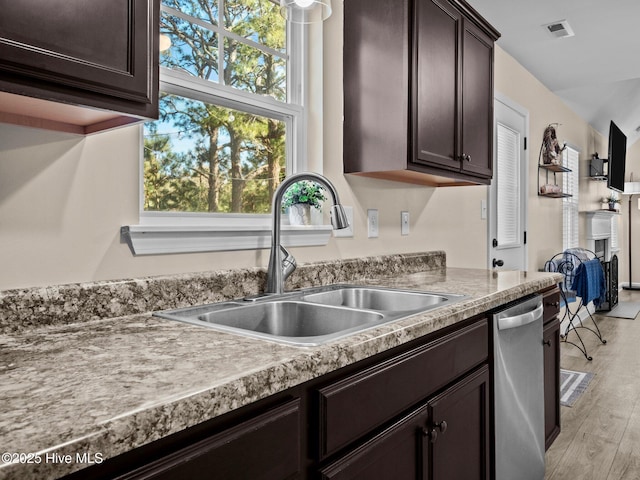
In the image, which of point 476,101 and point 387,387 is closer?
point 387,387

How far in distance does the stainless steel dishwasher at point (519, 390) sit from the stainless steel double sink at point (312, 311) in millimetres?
298

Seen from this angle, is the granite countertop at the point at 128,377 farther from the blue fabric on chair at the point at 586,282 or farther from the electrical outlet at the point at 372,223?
the blue fabric on chair at the point at 586,282

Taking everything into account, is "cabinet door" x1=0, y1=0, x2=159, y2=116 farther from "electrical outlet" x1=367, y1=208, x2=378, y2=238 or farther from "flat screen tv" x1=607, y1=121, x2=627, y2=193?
"flat screen tv" x1=607, y1=121, x2=627, y2=193

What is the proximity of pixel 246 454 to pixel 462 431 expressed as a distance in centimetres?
92

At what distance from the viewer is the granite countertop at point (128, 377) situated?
1.81 ft

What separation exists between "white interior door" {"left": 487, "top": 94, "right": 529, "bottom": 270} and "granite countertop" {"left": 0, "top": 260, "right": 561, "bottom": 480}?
2505 millimetres

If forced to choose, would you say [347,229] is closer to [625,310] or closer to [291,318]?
[291,318]

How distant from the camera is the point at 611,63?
13.0 feet

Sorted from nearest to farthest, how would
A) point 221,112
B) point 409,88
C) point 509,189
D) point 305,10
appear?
1. point 305,10
2. point 221,112
3. point 409,88
4. point 509,189

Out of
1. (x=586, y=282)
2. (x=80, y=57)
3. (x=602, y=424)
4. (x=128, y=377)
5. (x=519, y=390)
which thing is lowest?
(x=602, y=424)

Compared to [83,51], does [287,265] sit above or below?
below

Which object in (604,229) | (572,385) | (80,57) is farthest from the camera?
(604,229)

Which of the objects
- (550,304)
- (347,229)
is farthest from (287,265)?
(550,304)

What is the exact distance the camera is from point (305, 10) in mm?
1554
